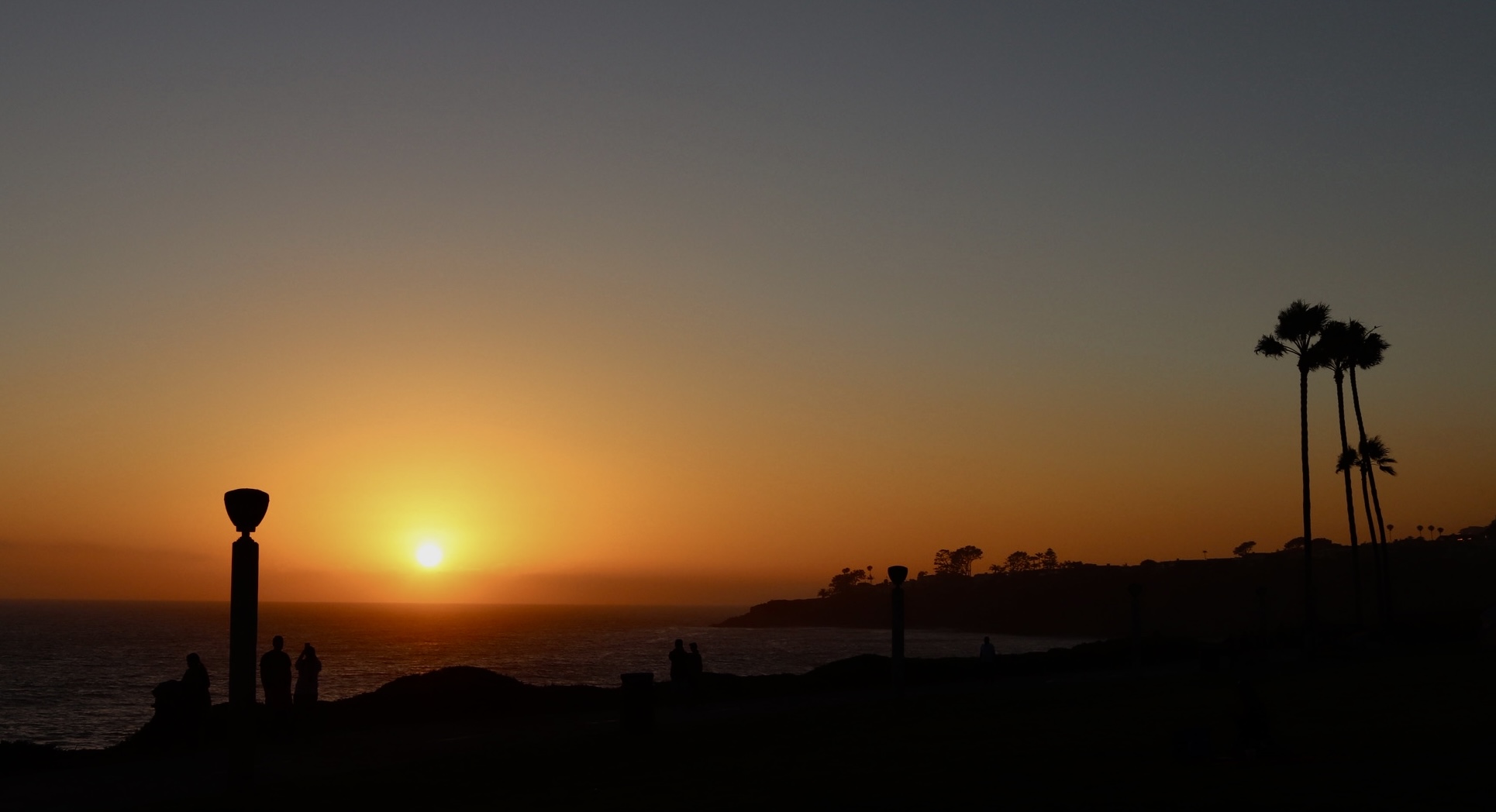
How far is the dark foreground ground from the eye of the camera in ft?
48.2

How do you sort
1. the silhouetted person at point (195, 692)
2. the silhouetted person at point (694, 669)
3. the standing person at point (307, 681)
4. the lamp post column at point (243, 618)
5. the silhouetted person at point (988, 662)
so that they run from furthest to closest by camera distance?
the silhouetted person at point (988, 662), the silhouetted person at point (694, 669), the standing person at point (307, 681), the silhouetted person at point (195, 692), the lamp post column at point (243, 618)

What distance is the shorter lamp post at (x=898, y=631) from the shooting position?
27578 mm

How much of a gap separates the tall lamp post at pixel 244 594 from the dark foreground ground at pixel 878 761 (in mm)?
1094

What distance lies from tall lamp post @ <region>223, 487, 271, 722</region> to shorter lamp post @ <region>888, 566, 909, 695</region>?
16.3 meters

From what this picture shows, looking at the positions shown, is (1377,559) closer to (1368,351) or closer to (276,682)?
(1368,351)

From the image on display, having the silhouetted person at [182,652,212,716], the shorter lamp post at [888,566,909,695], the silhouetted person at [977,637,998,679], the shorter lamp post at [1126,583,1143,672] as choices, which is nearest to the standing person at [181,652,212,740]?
the silhouetted person at [182,652,212,716]

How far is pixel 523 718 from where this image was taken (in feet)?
80.6

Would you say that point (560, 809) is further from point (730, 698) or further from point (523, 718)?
point (730, 698)

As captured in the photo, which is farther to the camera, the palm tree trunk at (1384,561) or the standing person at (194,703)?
the palm tree trunk at (1384,561)

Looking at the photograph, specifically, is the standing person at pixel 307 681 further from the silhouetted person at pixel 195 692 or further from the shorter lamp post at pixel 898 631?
the shorter lamp post at pixel 898 631

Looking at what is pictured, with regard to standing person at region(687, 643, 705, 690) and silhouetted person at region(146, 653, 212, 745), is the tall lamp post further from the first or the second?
standing person at region(687, 643, 705, 690)

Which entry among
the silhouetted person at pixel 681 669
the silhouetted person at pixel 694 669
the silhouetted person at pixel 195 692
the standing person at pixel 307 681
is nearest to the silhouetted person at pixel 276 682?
the silhouetted person at pixel 195 692

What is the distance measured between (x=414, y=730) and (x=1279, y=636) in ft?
151

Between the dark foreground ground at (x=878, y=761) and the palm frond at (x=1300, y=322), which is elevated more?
the palm frond at (x=1300, y=322)
